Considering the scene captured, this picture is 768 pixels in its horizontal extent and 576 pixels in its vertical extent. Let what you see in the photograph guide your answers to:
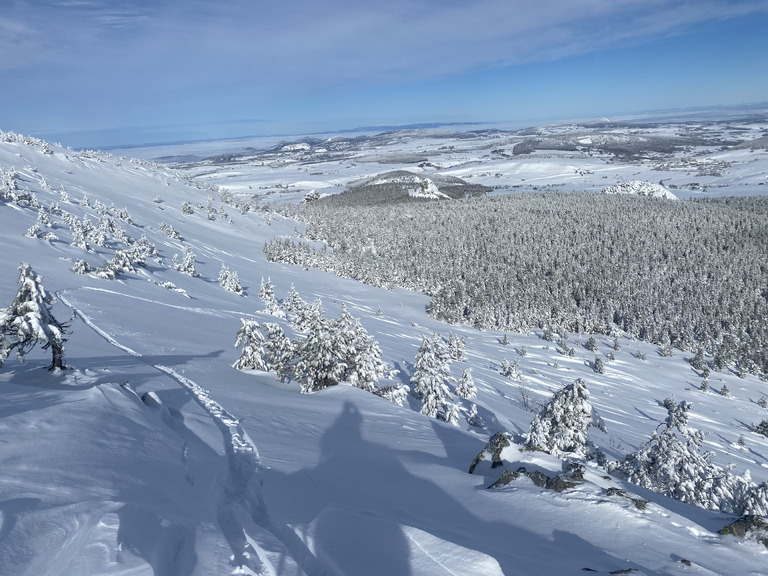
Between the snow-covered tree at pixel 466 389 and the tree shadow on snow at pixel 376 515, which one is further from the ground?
the tree shadow on snow at pixel 376 515

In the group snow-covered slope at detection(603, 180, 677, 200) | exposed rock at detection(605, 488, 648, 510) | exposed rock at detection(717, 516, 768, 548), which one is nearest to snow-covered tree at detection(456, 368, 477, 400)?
exposed rock at detection(605, 488, 648, 510)

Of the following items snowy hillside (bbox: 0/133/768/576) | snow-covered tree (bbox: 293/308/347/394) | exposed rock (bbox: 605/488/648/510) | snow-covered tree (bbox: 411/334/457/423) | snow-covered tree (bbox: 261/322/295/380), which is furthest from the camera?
snow-covered tree (bbox: 411/334/457/423)

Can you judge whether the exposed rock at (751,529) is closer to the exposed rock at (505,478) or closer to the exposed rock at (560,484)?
the exposed rock at (560,484)

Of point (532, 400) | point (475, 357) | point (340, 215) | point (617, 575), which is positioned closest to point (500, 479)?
point (617, 575)

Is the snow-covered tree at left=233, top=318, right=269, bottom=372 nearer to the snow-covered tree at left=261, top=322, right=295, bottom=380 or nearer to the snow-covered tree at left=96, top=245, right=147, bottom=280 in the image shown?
the snow-covered tree at left=261, top=322, right=295, bottom=380

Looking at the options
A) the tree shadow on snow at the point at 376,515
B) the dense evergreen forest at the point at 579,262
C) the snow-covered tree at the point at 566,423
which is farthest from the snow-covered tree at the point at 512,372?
the tree shadow on snow at the point at 376,515

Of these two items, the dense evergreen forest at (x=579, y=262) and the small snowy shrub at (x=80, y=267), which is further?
the dense evergreen forest at (x=579, y=262)

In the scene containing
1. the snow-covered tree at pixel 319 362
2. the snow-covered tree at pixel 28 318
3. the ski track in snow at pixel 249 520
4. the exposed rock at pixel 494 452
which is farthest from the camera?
the snow-covered tree at pixel 319 362
